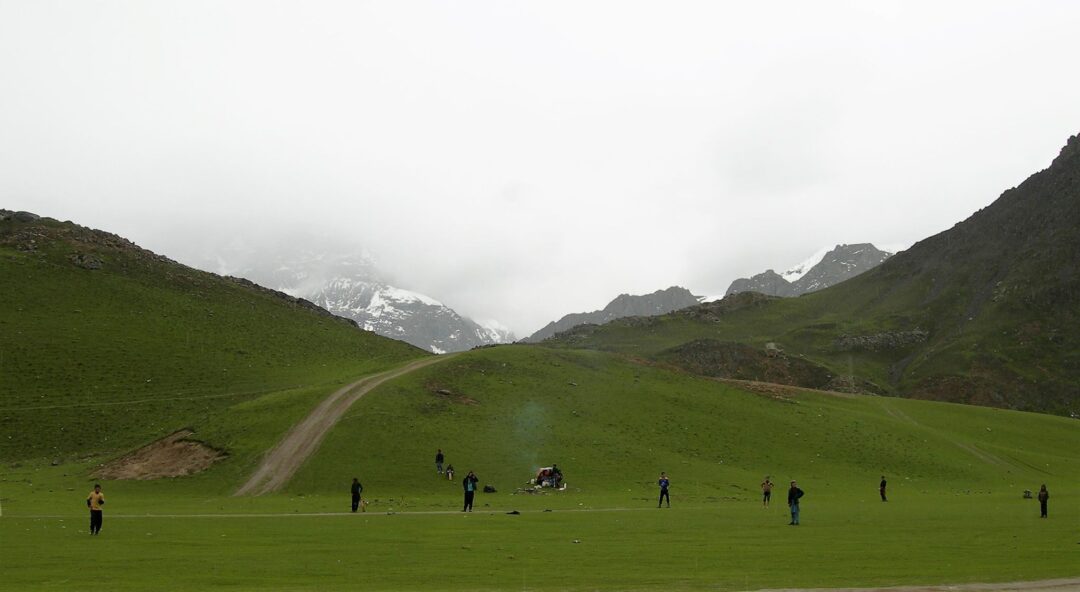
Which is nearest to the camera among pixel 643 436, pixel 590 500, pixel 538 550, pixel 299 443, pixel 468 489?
pixel 538 550

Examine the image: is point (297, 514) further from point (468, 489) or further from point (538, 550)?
point (538, 550)

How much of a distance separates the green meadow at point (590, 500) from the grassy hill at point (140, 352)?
25.8 ft

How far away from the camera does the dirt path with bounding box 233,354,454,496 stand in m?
57.5

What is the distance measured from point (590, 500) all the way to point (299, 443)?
2702cm

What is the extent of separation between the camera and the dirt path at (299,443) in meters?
57.5

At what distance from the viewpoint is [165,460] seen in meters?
64.4

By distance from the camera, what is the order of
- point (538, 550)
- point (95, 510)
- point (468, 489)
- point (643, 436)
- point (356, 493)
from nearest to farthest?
point (538, 550) → point (95, 510) → point (356, 493) → point (468, 489) → point (643, 436)

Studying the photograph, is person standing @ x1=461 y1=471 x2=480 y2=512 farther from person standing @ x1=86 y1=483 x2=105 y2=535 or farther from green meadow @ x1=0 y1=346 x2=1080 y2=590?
person standing @ x1=86 y1=483 x2=105 y2=535

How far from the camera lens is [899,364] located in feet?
651

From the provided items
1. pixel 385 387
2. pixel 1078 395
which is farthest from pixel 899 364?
pixel 385 387

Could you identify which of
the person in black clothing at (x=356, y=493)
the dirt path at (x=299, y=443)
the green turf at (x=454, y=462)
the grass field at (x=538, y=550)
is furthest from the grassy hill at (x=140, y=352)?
the grass field at (x=538, y=550)

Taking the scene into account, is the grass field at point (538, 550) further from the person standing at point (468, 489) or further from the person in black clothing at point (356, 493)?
the person standing at point (468, 489)

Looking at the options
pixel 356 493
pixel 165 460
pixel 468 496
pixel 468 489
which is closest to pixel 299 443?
pixel 165 460

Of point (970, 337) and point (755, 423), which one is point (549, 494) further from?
point (970, 337)
